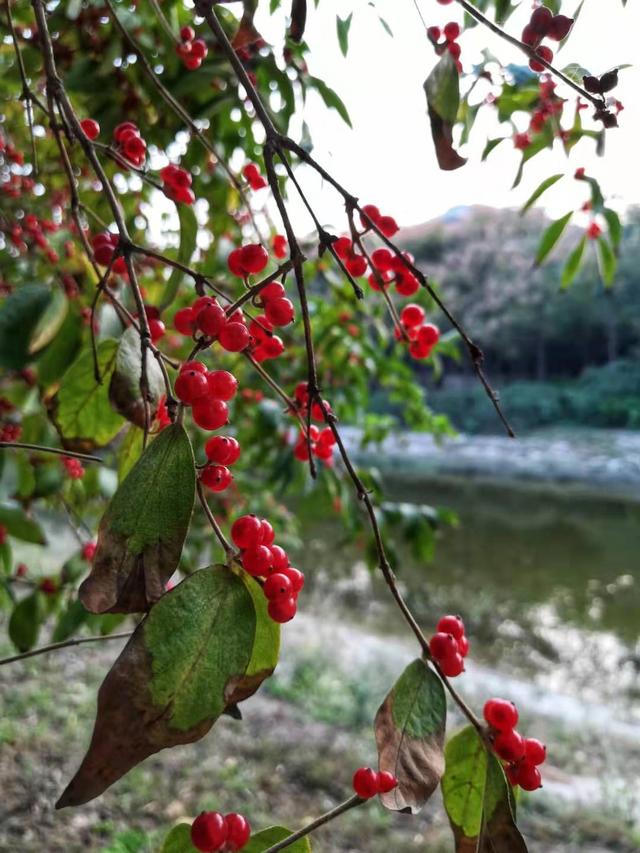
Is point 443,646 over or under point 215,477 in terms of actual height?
under

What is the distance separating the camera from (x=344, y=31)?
1.05 meters

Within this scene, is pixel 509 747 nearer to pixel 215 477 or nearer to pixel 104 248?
pixel 215 477

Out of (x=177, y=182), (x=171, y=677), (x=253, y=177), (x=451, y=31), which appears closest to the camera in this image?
(x=171, y=677)

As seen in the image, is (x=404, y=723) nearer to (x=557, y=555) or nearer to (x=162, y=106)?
(x=162, y=106)

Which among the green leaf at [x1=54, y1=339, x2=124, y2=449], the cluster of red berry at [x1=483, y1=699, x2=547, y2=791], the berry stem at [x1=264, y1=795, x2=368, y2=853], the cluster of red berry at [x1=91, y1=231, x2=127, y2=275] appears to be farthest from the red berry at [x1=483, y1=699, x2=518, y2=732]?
the cluster of red berry at [x1=91, y1=231, x2=127, y2=275]

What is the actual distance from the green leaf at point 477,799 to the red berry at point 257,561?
153mm

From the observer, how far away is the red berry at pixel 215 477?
43 cm

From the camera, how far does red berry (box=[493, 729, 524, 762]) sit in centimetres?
44

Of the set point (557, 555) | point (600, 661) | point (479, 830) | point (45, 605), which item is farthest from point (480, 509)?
point (479, 830)

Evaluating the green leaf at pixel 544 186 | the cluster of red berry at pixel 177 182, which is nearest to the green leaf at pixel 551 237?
the green leaf at pixel 544 186

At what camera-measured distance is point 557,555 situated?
24.6 ft

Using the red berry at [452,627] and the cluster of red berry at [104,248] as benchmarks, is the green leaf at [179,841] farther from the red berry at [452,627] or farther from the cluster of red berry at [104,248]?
the cluster of red berry at [104,248]

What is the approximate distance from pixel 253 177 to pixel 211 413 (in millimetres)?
619

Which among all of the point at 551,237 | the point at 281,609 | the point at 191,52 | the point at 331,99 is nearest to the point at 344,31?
the point at 331,99
